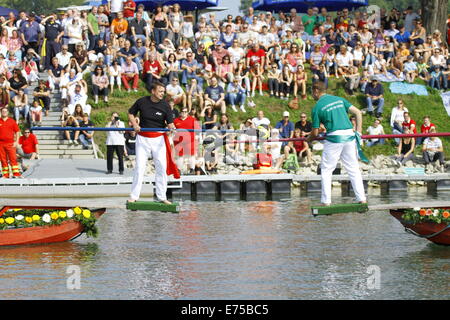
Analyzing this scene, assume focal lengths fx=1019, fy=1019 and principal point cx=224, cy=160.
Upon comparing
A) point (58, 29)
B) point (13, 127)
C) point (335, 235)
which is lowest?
point (335, 235)

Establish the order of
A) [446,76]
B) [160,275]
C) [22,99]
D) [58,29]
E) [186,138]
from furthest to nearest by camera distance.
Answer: [446,76]
[58,29]
[22,99]
[186,138]
[160,275]

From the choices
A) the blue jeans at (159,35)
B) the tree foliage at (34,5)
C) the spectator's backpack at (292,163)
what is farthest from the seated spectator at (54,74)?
the tree foliage at (34,5)

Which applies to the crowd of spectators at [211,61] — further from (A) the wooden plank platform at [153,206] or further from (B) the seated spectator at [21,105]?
(A) the wooden plank platform at [153,206]

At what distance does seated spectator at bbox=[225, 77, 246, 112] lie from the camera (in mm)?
36344

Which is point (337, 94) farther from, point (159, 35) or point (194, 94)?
point (159, 35)

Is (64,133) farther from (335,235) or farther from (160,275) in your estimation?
(160,275)

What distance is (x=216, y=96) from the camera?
35750mm

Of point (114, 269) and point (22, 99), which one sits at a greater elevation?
point (22, 99)

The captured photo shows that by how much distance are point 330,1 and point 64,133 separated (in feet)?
46.8

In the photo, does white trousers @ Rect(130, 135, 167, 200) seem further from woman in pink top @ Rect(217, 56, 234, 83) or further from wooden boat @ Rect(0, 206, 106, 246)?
woman in pink top @ Rect(217, 56, 234, 83)

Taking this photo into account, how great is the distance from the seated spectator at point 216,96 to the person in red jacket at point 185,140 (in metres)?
3.08
